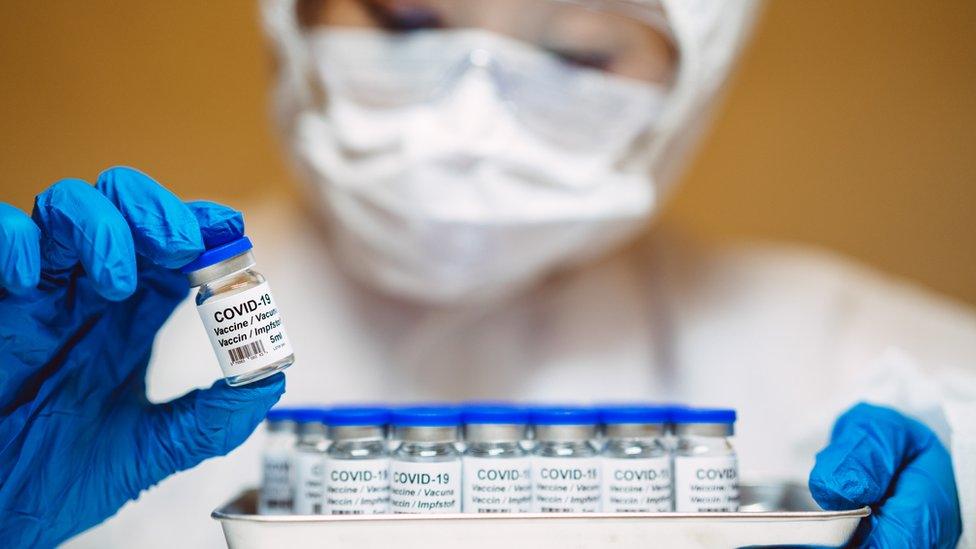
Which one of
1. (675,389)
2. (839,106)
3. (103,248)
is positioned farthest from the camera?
(839,106)

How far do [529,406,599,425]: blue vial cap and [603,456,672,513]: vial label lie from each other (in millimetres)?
48

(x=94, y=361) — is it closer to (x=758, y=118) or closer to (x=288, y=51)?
(x=288, y=51)

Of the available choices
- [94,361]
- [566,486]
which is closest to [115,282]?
[94,361]

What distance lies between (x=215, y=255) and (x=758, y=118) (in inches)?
55.7

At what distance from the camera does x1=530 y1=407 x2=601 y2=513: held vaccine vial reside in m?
0.75

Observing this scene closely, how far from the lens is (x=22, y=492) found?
0.79 m

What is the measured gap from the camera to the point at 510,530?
678mm

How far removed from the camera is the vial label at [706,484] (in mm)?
757

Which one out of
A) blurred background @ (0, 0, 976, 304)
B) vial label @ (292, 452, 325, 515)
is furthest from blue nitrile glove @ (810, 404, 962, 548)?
blurred background @ (0, 0, 976, 304)

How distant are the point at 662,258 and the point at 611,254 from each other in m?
0.09

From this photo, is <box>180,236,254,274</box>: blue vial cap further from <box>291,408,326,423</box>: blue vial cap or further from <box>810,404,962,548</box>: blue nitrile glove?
<box>810,404,962,548</box>: blue nitrile glove

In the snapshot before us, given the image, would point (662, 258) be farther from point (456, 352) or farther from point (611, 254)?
point (456, 352)

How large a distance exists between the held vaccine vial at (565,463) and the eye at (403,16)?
542 millimetres

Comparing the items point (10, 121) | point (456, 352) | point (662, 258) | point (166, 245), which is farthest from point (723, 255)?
point (10, 121)
